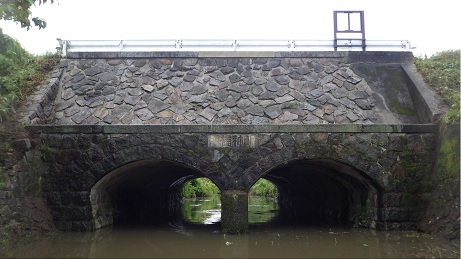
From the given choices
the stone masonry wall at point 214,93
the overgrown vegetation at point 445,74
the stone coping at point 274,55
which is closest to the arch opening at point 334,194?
the stone masonry wall at point 214,93

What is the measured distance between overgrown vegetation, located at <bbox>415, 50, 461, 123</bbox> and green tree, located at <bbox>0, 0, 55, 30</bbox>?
8252 millimetres

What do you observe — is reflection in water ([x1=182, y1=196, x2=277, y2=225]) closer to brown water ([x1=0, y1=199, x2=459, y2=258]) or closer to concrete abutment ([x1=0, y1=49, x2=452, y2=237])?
concrete abutment ([x1=0, y1=49, x2=452, y2=237])

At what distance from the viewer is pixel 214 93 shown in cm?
1073

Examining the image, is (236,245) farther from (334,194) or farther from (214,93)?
(334,194)

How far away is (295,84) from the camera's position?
36.0ft

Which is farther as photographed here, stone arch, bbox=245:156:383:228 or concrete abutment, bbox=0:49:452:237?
stone arch, bbox=245:156:383:228

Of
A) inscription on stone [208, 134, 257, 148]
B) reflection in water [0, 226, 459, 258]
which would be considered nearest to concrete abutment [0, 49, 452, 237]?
inscription on stone [208, 134, 257, 148]

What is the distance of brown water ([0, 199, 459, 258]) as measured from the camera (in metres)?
7.02

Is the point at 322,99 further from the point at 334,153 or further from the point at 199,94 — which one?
the point at 199,94

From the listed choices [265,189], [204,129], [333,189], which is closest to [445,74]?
[333,189]

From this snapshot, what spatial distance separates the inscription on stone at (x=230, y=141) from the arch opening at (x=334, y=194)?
0.82m

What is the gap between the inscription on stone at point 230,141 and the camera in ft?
30.3

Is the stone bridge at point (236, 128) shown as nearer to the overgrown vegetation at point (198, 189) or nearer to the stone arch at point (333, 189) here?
the stone arch at point (333, 189)

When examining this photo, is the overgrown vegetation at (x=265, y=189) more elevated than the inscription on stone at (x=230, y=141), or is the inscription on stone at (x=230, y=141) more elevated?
the inscription on stone at (x=230, y=141)
